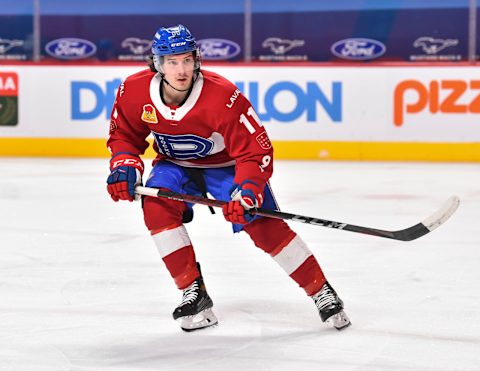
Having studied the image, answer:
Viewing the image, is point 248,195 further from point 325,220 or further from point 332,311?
point 332,311

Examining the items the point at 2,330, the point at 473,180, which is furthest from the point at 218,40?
the point at 2,330

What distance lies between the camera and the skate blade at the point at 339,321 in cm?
279

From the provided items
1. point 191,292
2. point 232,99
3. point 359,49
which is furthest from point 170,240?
point 359,49

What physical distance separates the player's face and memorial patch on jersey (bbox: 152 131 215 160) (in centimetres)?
15

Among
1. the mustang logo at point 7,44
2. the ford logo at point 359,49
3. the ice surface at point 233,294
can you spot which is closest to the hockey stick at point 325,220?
the ice surface at point 233,294

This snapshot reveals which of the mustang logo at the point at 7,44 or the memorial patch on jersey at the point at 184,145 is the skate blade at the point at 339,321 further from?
the mustang logo at the point at 7,44

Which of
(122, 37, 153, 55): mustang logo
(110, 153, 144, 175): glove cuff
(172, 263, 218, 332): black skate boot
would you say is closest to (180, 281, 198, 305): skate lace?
(172, 263, 218, 332): black skate boot

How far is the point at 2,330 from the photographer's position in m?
2.72

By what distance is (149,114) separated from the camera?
9.25ft

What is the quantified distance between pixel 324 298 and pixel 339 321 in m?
0.09

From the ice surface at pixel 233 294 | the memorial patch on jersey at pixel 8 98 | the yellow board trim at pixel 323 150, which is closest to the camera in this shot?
the ice surface at pixel 233 294

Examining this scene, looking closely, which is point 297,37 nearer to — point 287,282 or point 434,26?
point 434,26

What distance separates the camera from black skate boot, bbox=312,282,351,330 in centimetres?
279

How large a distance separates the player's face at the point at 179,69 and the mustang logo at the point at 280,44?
595 centimetres
